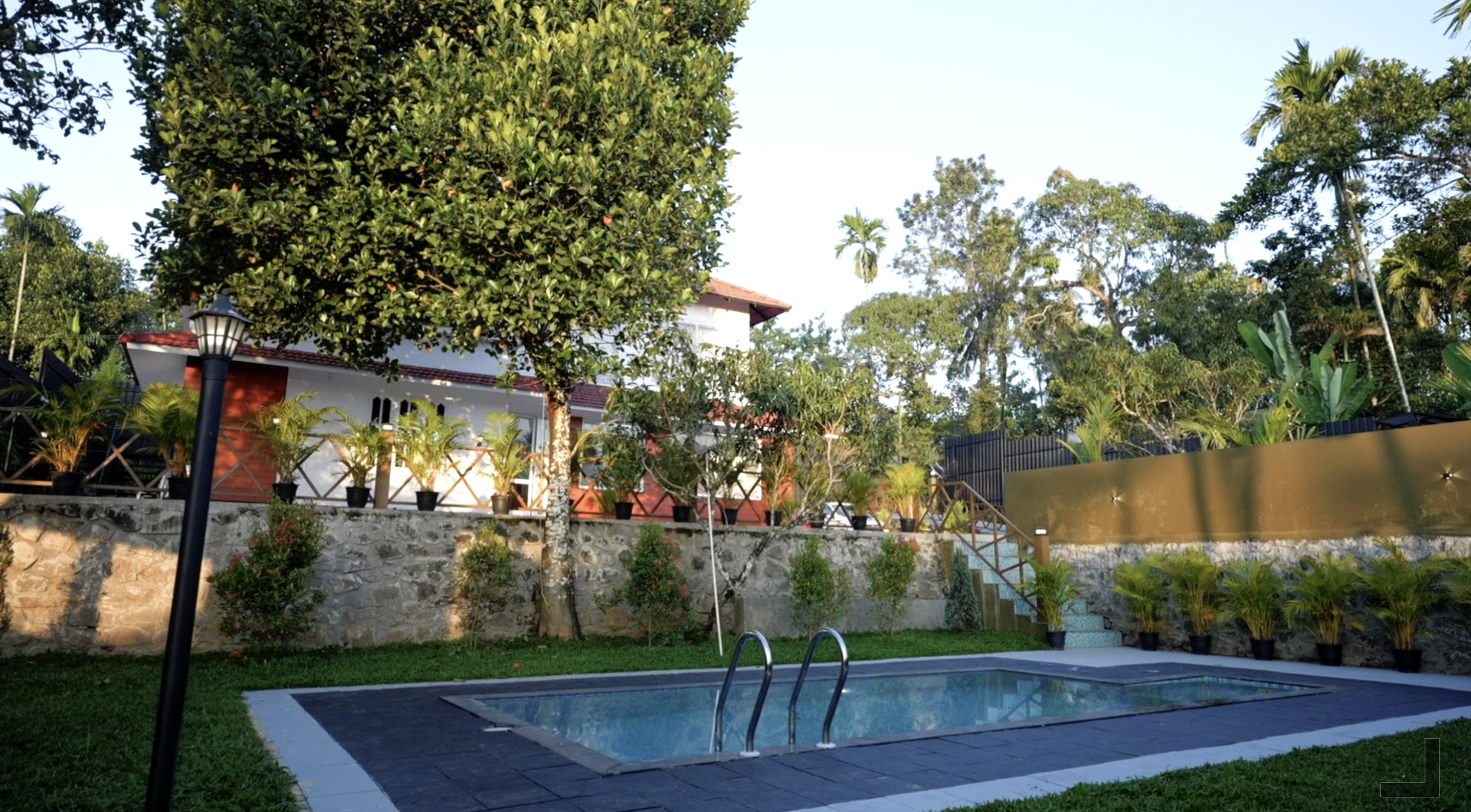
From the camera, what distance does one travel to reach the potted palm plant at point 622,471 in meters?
14.7

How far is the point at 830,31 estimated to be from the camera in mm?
12797

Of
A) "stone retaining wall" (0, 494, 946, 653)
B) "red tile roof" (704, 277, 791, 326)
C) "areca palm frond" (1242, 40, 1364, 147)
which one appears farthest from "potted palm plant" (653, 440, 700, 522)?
"areca palm frond" (1242, 40, 1364, 147)

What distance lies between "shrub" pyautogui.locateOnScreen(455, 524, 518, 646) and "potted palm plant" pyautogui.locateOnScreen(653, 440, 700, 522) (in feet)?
9.24

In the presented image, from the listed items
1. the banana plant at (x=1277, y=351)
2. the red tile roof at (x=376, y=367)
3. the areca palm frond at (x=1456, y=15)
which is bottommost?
the red tile roof at (x=376, y=367)

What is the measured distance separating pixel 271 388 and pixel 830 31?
38.8ft

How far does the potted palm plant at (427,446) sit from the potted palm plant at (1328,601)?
1311 cm

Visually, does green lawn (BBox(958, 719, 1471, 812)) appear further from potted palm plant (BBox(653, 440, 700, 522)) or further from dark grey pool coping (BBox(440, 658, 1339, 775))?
potted palm plant (BBox(653, 440, 700, 522))

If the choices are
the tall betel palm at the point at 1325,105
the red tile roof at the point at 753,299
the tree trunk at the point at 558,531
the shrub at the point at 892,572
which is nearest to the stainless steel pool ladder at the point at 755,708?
the tree trunk at the point at 558,531

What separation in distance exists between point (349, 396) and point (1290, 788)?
1636 centimetres

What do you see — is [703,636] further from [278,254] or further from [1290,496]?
[1290,496]

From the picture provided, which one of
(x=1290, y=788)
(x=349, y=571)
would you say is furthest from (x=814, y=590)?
(x=1290, y=788)

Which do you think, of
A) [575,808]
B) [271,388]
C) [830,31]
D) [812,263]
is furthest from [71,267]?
[575,808]

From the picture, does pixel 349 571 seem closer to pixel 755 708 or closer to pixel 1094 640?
pixel 755 708

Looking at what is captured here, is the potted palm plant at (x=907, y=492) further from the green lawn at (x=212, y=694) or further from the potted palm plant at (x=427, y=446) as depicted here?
the potted palm plant at (x=427, y=446)
